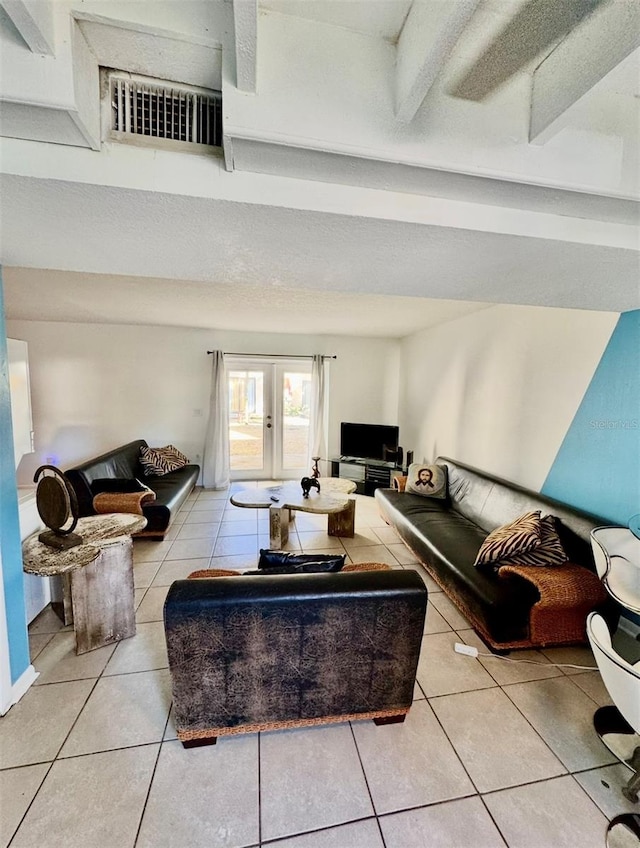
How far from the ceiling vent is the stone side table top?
1835 millimetres

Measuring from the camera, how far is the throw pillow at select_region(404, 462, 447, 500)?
370 cm

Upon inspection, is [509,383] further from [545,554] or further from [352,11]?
[352,11]

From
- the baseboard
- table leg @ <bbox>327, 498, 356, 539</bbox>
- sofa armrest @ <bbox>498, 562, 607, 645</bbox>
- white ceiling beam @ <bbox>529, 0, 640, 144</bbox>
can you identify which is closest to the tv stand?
table leg @ <bbox>327, 498, 356, 539</bbox>

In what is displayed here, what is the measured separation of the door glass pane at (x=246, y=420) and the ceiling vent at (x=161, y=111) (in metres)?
4.49

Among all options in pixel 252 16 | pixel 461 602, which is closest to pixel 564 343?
pixel 461 602

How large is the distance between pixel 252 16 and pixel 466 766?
8.01ft

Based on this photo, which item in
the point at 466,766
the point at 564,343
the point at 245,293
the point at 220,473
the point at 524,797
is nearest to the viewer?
the point at 524,797

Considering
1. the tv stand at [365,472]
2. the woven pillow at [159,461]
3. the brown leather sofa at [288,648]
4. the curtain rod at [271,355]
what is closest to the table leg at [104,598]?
the brown leather sofa at [288,648]

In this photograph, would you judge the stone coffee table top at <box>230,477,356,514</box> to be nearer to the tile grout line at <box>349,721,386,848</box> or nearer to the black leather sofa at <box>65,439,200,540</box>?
the black leather sofa at <box>65,439,200,540</box>

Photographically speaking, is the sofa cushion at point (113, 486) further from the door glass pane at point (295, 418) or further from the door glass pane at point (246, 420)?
the door glass pane at point (295, 418)

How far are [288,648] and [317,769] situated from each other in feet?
1.65

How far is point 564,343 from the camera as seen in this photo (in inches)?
100

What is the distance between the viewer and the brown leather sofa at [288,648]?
130 centimetres

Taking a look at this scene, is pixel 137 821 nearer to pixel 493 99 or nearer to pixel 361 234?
pixel 361 234
